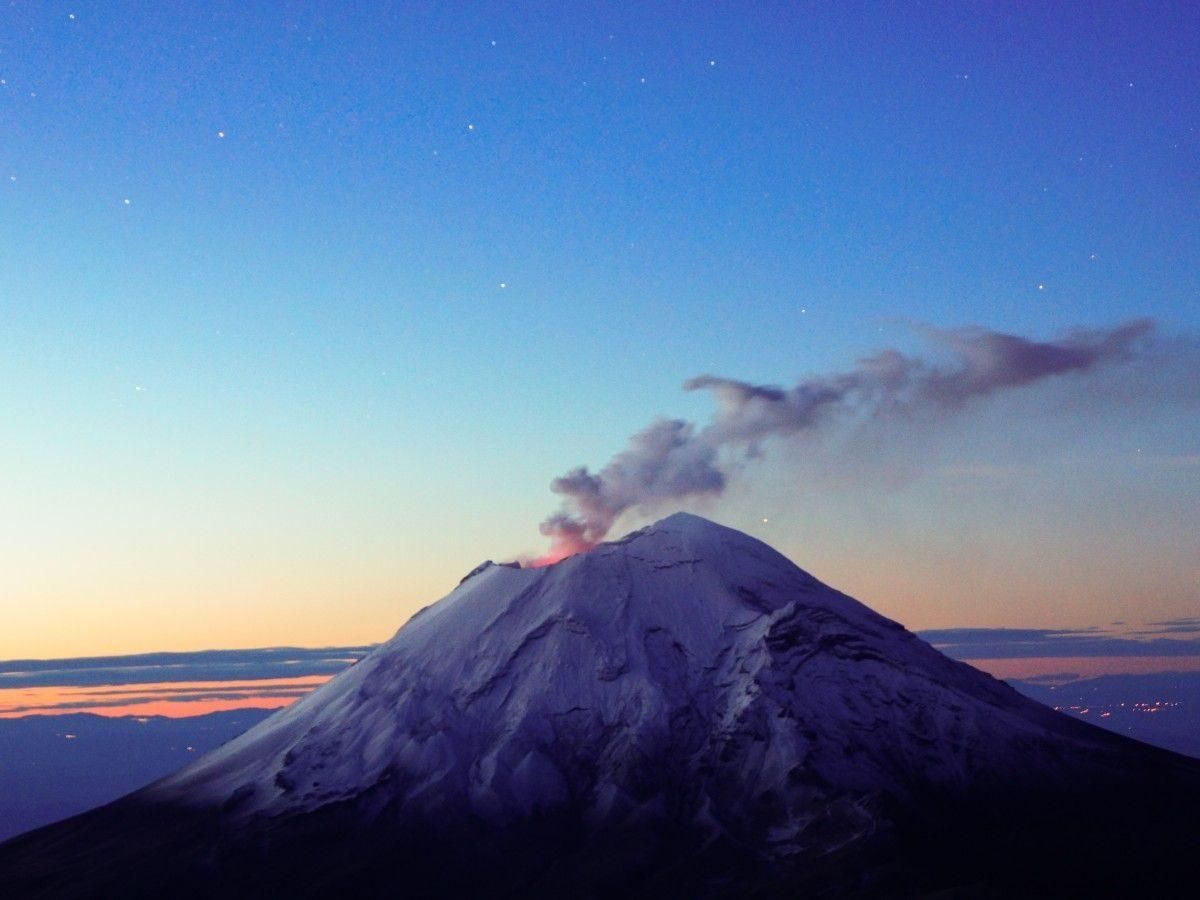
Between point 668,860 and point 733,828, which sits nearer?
point 668,860

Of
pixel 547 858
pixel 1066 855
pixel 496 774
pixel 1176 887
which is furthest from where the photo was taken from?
pixel 496 774

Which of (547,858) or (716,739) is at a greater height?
Answer: (716,739)

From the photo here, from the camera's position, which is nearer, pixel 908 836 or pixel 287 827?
pixel 908 836

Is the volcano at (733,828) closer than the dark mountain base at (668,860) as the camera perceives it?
No

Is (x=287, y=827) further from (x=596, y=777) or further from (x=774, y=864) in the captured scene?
(x=774, y=864)

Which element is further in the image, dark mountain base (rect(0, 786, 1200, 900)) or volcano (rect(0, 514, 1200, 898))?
volcano (rect(0, 514, 1200, 898))

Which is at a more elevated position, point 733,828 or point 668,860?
point 733,828

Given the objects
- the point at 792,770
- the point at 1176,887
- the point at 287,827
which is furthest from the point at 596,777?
the point at 1176,887

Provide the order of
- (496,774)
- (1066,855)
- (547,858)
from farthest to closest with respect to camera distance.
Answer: (496,774) → (547,858) → (1066,855)
